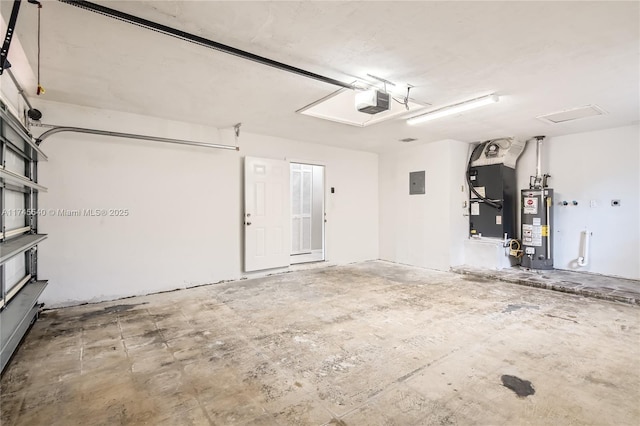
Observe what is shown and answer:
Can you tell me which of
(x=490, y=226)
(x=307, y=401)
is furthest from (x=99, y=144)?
(x=490, y=226)

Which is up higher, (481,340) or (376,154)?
(376,154)

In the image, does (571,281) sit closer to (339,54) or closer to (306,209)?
(339,54)

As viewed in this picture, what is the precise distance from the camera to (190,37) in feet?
7.63

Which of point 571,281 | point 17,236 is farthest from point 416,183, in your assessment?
point 17,236

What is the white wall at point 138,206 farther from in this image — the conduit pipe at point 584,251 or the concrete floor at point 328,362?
the conduit pipe at point 584,251

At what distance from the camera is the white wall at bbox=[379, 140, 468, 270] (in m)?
6.00

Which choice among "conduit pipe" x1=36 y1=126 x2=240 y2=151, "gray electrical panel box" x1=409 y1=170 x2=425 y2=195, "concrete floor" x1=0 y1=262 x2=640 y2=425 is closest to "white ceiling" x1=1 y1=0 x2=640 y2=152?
"conduit pipe" x1=36 y1=126 x2=240 y2=151

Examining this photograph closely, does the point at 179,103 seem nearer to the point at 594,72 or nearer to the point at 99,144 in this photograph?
the point at 99,144

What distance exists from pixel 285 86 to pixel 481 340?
10.4 ft

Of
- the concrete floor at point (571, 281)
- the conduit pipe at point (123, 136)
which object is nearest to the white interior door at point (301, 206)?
the conduit pipe at point (123, 136)

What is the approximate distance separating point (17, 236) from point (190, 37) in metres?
2.68

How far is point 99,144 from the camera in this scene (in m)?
4.17

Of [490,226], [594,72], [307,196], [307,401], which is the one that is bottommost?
[307,401]

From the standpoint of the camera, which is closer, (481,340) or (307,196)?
(481,340)
